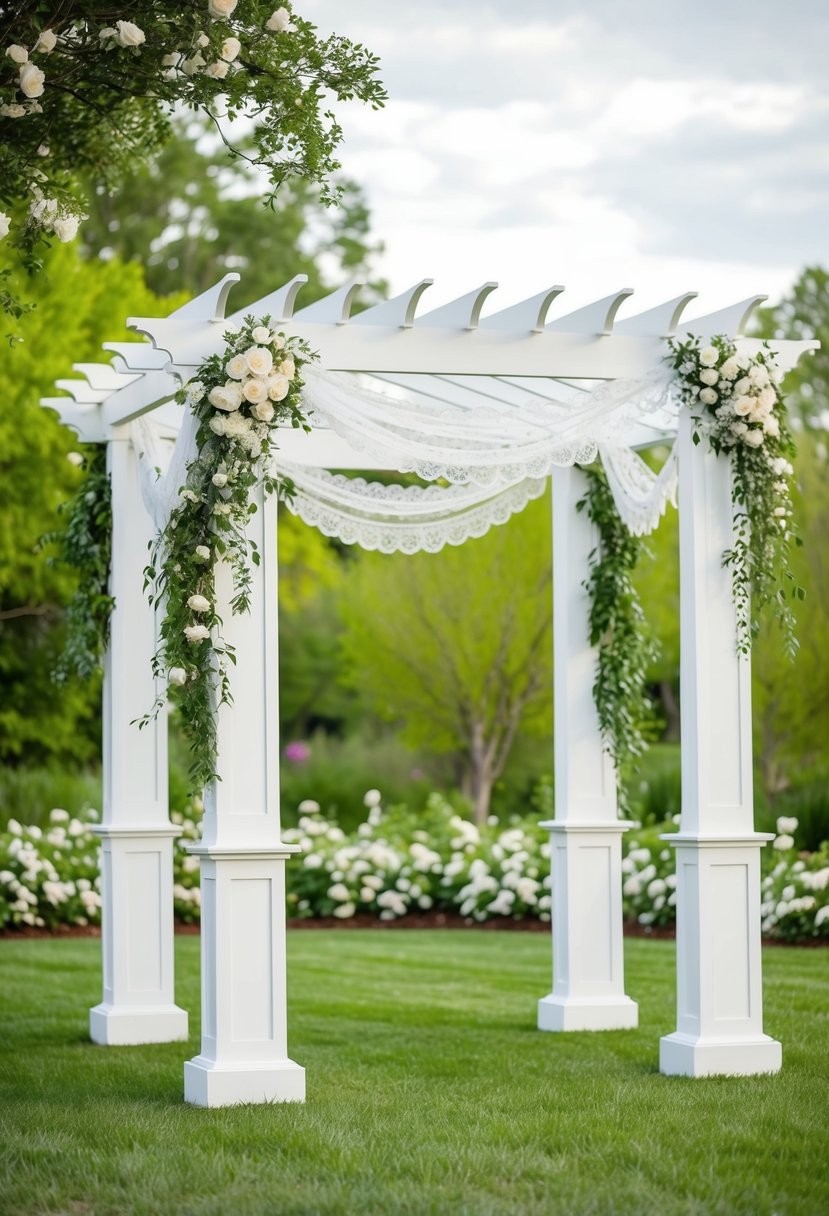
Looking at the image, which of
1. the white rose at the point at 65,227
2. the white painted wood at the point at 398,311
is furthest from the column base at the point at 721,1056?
the white rose at the point at 65,227

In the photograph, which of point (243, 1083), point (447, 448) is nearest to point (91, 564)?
point (447, 448)

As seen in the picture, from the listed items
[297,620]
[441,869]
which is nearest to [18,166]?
[441,869]

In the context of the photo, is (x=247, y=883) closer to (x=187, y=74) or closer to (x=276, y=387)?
(x=276, y=387)

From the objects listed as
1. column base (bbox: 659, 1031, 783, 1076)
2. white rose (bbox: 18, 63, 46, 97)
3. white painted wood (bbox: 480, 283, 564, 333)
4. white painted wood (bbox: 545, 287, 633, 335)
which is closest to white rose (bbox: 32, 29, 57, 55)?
white rose (bbox: 18, 63, 46, 97)

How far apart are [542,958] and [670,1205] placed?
21.0 feet

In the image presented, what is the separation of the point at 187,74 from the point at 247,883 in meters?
3.24

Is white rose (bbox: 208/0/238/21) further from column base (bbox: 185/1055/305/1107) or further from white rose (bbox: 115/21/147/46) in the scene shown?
column base (bbox: 185/1055/305/1107)

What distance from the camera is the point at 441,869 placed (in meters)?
13.0

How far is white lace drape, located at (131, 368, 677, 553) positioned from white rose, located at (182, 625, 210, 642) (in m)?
0.56

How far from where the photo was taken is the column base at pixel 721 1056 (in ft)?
20.5

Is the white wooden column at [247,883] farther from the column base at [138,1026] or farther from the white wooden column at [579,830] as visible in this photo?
the white wooden column at [579,830]

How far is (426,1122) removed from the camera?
5.52 m

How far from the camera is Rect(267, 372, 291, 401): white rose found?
5.89 meters

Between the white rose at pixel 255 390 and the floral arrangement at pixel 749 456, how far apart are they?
190 centimetres
